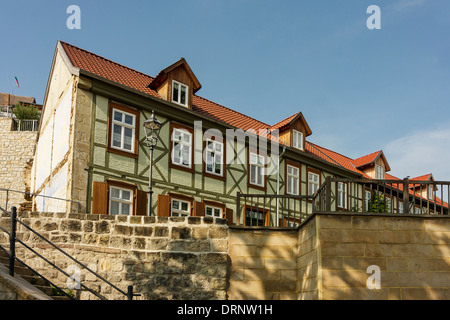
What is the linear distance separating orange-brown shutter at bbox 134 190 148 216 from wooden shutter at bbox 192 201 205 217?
198cm

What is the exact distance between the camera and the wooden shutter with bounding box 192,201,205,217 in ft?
61.3

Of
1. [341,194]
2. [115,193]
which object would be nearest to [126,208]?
[115,193]

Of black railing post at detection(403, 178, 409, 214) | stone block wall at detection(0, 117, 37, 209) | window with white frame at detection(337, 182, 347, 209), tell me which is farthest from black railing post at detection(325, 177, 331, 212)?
stone block wall at detection(0, 117, 37, 209)

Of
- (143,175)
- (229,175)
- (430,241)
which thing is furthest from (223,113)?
(430,241)

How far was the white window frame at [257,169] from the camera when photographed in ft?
71.2

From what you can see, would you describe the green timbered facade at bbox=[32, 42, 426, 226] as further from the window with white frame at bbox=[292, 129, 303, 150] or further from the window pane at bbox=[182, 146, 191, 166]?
the window with white frame at bbox=[292, 129, 303, 150]

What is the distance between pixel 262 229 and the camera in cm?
1250

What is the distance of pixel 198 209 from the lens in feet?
61.8

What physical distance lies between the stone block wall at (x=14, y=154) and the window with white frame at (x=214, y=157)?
17.2 m

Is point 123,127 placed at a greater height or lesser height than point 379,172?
lesser

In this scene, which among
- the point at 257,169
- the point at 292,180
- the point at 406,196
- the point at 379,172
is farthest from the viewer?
the point at 379,172

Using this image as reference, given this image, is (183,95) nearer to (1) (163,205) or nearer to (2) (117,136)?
(2) (117,136)

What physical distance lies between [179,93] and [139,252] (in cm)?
890
